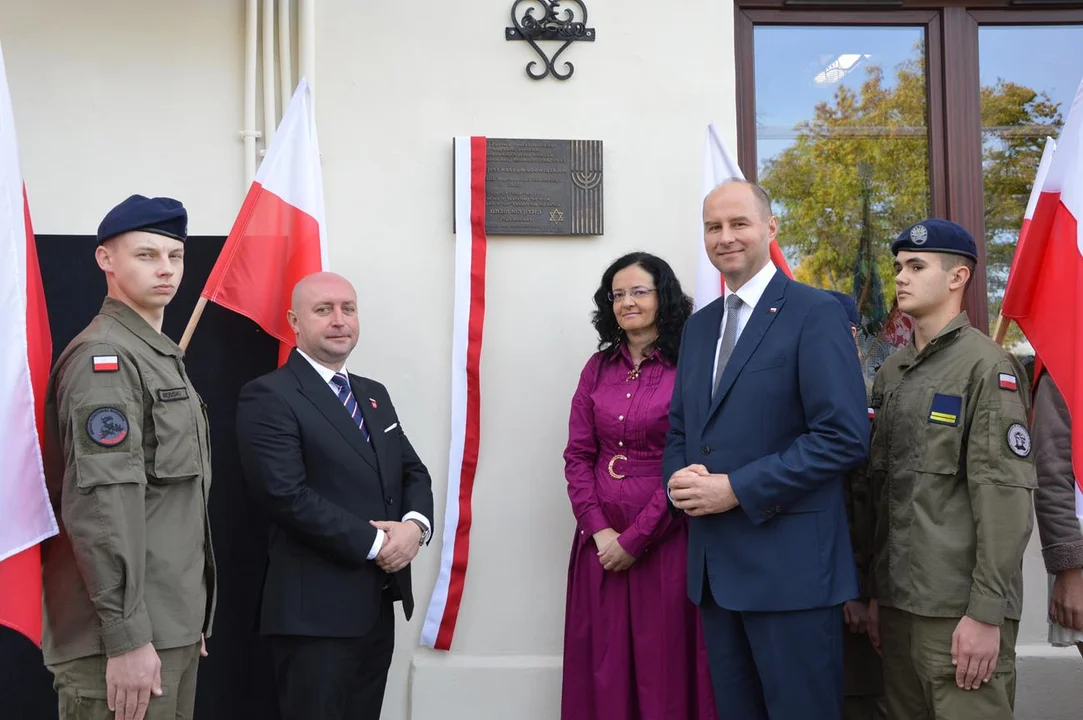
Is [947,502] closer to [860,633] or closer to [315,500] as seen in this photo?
[860,633]

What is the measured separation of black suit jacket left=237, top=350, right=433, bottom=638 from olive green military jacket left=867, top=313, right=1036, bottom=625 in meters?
1.48

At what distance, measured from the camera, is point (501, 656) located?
3.84 m

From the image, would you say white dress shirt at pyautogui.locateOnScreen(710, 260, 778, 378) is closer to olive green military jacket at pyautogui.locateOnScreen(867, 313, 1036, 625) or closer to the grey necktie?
the grey necktie

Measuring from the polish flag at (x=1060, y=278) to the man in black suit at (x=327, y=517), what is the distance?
6.56 feet

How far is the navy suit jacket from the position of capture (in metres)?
2.63

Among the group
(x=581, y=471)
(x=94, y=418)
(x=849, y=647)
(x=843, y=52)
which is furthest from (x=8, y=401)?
(x=843, y=52)

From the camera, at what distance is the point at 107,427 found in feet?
7.79

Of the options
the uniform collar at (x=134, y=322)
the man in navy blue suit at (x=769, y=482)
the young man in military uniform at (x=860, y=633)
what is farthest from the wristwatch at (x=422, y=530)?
the young man in military uniform at (x=860, y=633)

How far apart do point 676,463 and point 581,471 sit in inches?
20.8

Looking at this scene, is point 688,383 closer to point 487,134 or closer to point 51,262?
point 487,134

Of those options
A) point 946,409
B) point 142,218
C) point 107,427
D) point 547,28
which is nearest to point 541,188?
point 547,28

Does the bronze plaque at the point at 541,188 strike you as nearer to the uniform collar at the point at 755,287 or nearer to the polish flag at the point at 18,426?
the uniform collar at the point at 755,287

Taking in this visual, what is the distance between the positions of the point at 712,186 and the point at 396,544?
1.85 metres

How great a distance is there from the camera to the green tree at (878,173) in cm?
421
